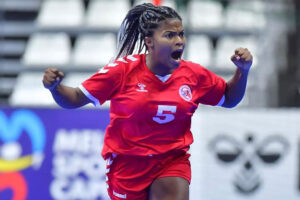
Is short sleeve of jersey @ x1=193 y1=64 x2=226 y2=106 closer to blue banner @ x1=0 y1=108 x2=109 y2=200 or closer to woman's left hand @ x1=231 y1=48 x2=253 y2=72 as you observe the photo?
woman's left hand @ x1=231 y1=48 x2=253 y2=72

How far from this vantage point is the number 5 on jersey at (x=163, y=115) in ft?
10.5

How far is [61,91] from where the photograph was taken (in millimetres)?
3135

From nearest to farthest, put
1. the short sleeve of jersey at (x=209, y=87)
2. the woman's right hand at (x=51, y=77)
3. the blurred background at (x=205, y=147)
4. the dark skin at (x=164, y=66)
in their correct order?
the woman's right hand at (x=51, y=77) → the dark skin at (x=164, y=66) → the short sleeve of jersey at (x=209, y=87) → the blurred background at (x=205, y=147)

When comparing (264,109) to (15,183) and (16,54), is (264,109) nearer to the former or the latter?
(15,183)

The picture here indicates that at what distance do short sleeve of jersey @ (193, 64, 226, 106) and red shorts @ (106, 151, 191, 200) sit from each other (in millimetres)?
372

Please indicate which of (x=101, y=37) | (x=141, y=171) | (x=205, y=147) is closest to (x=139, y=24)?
(x=141, y=171)

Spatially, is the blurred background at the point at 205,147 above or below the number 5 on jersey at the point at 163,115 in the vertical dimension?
below

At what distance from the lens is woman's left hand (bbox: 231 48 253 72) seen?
3.32 metres

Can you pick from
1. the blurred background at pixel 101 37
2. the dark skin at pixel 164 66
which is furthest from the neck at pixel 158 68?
the blurred background at pixel 101 37

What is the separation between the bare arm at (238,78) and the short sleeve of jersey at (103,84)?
64cm

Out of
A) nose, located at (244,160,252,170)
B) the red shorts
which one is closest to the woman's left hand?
the red shorts

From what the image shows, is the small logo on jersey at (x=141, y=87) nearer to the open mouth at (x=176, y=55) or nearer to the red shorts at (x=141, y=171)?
the open mouth at (x=176, y=55)

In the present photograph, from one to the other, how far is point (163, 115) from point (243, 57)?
1.79 feet

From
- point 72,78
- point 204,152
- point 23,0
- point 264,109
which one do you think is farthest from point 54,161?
point 23,0
